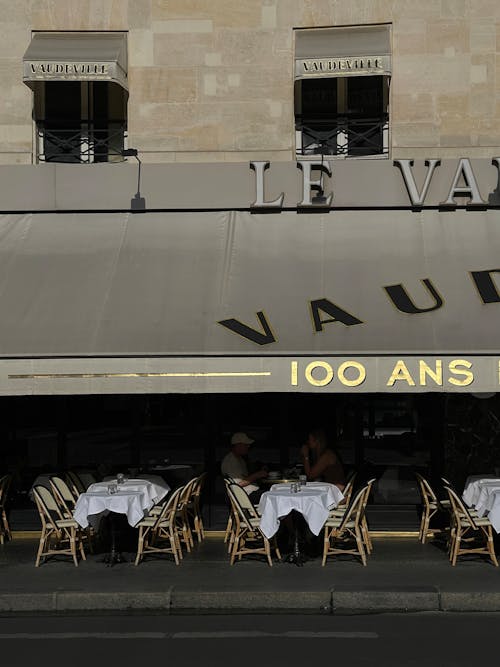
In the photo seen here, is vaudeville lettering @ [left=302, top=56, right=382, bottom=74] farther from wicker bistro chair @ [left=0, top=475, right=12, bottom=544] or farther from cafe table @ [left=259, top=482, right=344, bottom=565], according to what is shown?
wicker bistro chair @ [left=0, top=475, right=12, bottom=544]

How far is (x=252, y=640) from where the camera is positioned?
30.2ft

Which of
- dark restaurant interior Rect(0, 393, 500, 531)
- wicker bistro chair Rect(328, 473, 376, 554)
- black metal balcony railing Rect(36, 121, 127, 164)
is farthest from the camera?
black metal balcony railing Rect(36, 121, 127, 164)

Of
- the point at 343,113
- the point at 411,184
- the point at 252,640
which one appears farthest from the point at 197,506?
the point at 343,113

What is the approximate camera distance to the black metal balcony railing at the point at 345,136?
49.0 feet

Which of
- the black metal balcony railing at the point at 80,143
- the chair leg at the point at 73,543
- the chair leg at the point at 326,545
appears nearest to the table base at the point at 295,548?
the chair leg at the point at 326,545

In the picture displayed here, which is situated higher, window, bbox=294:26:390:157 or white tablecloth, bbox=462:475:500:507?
window, bbox=294:26:390:157

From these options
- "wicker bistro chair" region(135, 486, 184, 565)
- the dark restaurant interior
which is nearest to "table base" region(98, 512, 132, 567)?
"wicker bistro chair" region(135, 486, 184, 565)

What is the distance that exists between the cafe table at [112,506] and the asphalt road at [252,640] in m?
2.11

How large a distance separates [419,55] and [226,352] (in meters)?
5.57

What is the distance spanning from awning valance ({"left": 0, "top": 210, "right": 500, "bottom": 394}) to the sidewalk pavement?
6.54 feet

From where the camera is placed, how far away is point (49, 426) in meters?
14.8

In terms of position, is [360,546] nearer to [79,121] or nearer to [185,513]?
[185,513]

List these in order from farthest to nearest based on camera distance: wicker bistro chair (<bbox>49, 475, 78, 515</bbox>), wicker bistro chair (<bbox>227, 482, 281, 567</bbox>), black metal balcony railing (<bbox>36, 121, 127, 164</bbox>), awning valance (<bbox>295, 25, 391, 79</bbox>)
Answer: black metal balcony railing (<bbox>36, 121, 127, 164</bbox>)
awning valance (<bbox>295, 25, 391, 79</bbox>)
wicker bistro chair (<bbox>49, 475, 78, 515</bbox>)
wicker bistro chair (<bbox>227, 482, 281, 567</bbox>)

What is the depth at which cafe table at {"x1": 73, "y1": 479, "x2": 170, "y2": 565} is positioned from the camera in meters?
12.3
